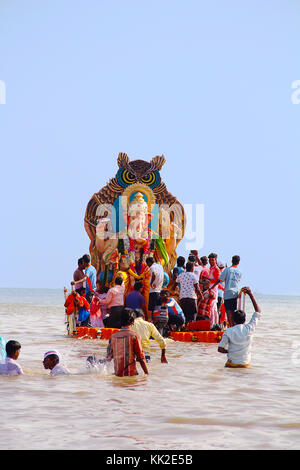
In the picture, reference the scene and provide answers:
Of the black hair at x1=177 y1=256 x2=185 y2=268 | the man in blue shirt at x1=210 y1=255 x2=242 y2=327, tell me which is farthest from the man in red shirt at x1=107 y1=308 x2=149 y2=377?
the black hair at x1=177 y1=256 x2=185 y2=268

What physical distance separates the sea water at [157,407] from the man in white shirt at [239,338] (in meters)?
0.23

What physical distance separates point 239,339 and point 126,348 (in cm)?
171

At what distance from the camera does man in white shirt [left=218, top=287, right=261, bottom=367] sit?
915cm

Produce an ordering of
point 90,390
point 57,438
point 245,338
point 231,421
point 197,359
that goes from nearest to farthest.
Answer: point 57,438, point 231,421, point 90,390, point 245,338, point 197,359

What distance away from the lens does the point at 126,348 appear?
841 centimetres

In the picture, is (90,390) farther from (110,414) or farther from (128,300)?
(128,300)

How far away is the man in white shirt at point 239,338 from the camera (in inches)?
360

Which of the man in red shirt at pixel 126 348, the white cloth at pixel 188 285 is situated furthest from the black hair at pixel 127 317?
the white cloth at pixel 188 285

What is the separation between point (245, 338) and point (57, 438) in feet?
13.2

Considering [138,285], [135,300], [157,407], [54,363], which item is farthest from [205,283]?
[157,407]

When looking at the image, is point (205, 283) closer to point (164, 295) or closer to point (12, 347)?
point (164, 295)

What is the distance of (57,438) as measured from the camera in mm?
5785

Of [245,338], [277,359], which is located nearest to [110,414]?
[245,338]
